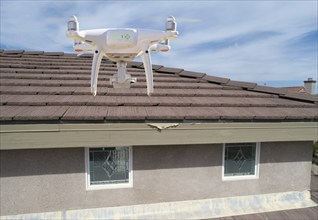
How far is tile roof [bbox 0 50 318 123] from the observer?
8.58 feet

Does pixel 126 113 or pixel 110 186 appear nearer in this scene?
pixel 126 113

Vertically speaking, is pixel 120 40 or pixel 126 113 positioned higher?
pixel 120 40

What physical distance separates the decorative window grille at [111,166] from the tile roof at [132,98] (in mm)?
685

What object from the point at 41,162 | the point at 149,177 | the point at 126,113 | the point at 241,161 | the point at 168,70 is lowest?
the point at 149,177

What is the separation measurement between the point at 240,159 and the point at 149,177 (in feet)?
5.20

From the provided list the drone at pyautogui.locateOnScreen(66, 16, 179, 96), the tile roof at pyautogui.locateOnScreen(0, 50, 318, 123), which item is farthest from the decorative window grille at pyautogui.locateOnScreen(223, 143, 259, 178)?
the drone at pyautogui.locateOnScreen(66, 16, 179, 96)

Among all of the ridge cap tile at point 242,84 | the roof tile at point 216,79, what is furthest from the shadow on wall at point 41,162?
the ridge cap tile at point 242,84

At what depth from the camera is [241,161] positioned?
332 cm

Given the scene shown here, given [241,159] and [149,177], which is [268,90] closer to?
[241,159]

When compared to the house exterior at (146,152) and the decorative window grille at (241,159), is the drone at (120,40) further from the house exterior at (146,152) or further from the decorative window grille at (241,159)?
the decorative window grille at (241,159)

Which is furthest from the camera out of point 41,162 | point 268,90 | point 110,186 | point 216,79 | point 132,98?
point 216,79

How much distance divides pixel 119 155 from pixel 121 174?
297 millimetres

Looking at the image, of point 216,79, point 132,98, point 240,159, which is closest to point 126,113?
point 132,98

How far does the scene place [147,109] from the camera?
9.35 feet
